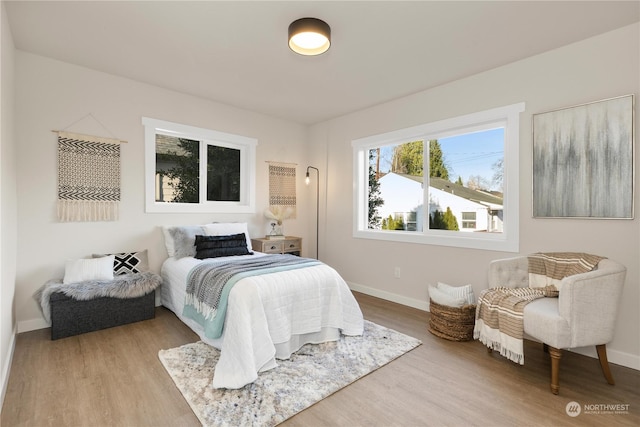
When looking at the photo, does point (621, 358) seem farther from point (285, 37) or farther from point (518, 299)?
point (285, 37)

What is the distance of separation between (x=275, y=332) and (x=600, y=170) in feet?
9.56

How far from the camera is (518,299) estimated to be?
91.4 inches

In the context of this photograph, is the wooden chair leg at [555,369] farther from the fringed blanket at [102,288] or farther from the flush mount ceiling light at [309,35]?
the fringed blanket at [102,288]

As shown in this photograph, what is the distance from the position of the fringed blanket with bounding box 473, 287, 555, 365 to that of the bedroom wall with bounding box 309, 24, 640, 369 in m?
0.63

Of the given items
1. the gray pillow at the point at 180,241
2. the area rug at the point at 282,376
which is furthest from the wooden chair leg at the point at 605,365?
the gray pillow at the point at 180,241

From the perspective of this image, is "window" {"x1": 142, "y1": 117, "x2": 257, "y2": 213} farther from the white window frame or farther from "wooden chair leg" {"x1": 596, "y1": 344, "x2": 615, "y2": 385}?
"wooden chair leg" {"x1": 596, "y1": 344, "x2": 615, "y2": 385}

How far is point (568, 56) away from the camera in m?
2.65

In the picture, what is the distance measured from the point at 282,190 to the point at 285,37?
8.45ft

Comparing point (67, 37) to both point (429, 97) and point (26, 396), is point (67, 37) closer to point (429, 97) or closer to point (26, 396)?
point (26, 396)

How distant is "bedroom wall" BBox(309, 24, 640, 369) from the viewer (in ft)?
7.91

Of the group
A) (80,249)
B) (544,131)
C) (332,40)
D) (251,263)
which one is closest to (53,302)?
(80,249)

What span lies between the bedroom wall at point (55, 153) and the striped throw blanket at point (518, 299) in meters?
3.38

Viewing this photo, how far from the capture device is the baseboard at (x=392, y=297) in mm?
3666

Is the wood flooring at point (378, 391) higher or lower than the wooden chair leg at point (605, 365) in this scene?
lower
